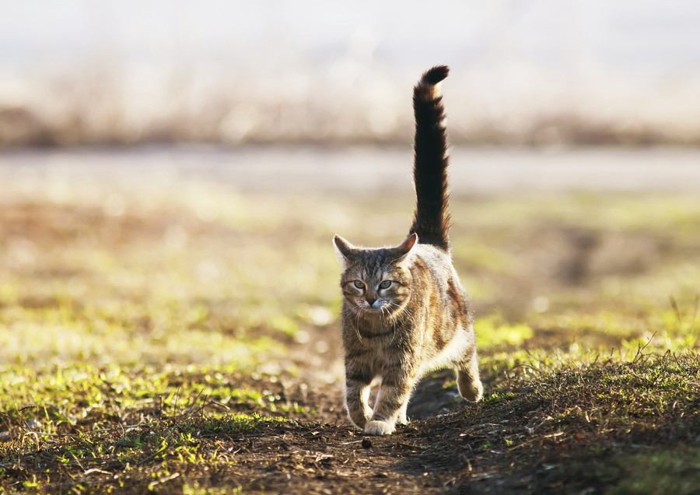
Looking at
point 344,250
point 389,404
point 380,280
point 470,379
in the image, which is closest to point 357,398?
point 389,404

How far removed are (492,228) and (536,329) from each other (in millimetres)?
16023

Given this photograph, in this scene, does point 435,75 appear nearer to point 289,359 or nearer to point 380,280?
point 380,280

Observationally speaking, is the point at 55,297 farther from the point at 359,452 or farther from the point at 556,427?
the point at 556,427

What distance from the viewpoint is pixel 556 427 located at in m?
5.91

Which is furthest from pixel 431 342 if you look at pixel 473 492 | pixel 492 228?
pixel 492 228

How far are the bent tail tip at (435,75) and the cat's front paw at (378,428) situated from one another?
3257 mm

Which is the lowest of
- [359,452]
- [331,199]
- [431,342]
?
[331,199]

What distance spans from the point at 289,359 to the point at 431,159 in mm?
4870

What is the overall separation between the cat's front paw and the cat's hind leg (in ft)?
4.35

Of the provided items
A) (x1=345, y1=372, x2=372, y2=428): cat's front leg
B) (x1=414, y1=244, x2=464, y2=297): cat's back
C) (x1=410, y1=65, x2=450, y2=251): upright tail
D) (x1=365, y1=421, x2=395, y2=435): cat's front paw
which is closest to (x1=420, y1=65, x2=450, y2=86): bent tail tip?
(x1=410, y1=65, x2=450, y2=251): upright tail

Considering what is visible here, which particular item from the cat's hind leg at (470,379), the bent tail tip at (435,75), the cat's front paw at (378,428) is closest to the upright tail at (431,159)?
the bent tail tip at (435,75)

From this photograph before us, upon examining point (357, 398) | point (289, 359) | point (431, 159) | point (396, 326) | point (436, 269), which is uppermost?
point (431, 159)

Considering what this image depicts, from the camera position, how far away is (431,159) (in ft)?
26.8

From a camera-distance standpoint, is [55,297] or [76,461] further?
[55,297]
